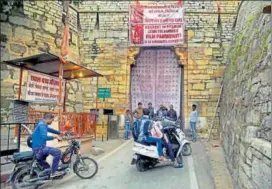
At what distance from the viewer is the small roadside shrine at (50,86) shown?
627 centimetres

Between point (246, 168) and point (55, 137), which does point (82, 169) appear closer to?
point (55, 137)

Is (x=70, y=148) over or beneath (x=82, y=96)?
beneath

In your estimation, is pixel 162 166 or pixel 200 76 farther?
pixel 200 76

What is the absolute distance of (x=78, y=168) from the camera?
5.85m

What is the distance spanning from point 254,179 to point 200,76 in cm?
969

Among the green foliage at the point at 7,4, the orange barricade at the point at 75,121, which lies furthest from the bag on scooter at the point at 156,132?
the green foliage at the point at 7,4

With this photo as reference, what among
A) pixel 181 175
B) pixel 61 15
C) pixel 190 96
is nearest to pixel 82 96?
pixel 61 15

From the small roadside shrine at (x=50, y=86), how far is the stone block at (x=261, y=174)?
429 cm

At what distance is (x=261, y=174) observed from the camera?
320cm

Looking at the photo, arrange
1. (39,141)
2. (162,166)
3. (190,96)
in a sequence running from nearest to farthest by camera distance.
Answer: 1. (39,141)
2. (162,166)
3. (190,96)

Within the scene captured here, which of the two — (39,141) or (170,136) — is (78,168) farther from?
(170,136)

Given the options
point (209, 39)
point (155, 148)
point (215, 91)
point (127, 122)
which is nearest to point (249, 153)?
point (155, 148)

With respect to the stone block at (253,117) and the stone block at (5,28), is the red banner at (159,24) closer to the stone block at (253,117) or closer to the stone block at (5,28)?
the stone block at (253,117)

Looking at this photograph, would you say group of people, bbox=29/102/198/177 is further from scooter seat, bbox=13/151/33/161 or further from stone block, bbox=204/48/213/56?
stone block, bbox=204/48/213/56
